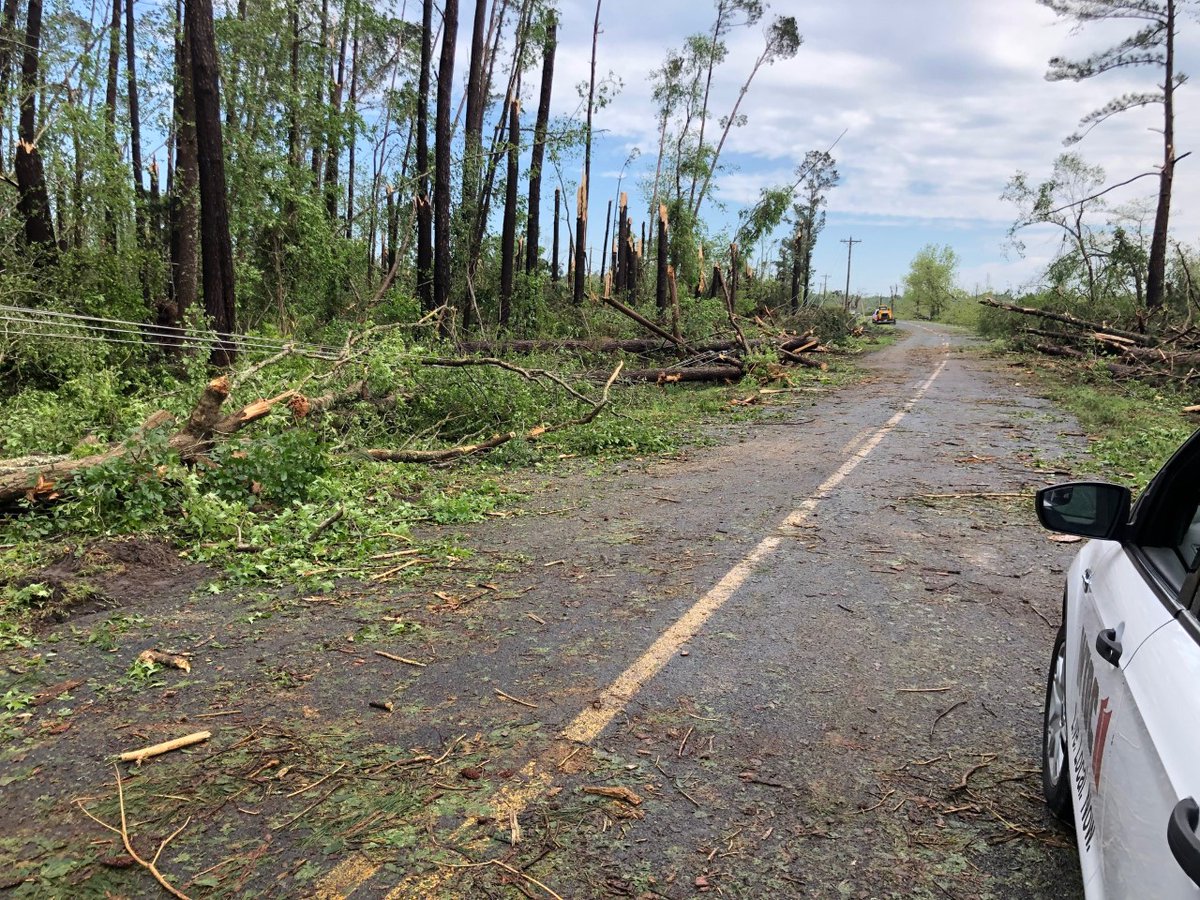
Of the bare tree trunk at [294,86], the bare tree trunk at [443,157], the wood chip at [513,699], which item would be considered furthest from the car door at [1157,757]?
the bare tree trunk at [294,86]

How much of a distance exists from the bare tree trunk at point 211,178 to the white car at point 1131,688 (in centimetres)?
1267

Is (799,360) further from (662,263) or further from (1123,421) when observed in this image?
(662,263)

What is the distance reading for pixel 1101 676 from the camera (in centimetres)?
194

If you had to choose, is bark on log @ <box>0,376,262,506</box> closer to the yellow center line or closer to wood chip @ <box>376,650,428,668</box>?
wood chip @ <box>376,650,428,668</box>

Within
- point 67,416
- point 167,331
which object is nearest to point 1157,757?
point 67,416

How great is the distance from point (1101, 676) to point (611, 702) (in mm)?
2051

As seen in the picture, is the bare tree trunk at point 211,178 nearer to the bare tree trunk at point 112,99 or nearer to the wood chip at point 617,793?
the bare tree trunk at point 112,99

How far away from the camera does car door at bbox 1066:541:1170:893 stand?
1.68 m

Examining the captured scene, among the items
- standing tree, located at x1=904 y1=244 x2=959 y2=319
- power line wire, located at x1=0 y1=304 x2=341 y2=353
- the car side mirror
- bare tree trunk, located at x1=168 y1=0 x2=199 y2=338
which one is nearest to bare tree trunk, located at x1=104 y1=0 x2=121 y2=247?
bare tree trunk, located at x1=168 y1=0 x2=199 y2=338

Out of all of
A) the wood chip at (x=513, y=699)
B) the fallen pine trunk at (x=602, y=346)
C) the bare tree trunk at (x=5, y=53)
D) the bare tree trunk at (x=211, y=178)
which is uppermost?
the bare tree trunk at (x=5, y=53)

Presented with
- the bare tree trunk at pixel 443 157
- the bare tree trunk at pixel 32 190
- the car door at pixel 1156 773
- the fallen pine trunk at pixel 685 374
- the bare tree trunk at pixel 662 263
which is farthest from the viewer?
the bare tree trunk at pixel 662 263

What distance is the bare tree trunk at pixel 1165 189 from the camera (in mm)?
24266

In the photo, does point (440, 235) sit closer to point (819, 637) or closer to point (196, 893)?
point (819, 637)

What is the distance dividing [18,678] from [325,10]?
29.4 m
